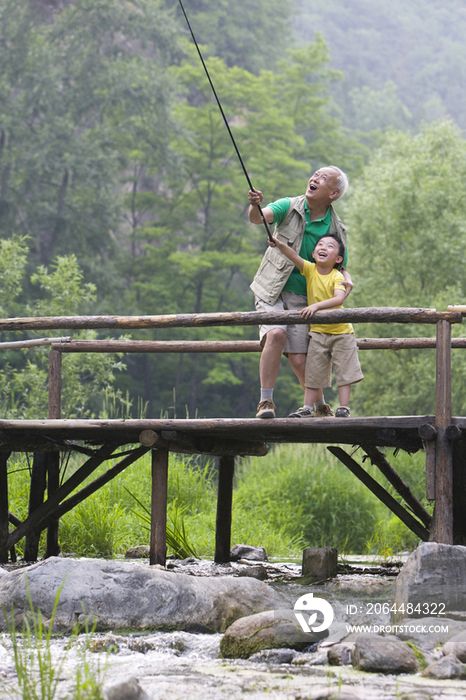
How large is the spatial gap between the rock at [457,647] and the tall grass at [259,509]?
10.8 ft

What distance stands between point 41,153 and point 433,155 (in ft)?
34.0

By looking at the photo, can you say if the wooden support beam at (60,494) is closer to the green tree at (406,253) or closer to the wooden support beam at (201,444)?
the wooden support beam at (201,444)

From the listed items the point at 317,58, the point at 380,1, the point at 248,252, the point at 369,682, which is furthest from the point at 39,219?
the point at 380,1

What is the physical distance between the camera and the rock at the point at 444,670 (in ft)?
10.6

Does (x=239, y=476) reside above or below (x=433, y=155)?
below

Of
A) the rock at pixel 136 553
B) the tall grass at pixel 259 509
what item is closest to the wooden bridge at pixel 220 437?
the rock at pixel 136 553

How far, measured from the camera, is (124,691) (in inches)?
106

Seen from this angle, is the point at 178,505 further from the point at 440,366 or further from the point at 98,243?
the point at 98,243

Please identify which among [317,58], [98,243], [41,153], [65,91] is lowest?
[98,243]

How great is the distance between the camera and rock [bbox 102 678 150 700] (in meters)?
2.66

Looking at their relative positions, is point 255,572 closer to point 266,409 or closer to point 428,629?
point 266,409

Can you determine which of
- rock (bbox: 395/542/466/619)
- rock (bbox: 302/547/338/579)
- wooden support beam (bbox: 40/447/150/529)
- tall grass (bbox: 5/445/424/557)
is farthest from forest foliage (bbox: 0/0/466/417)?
rock (bbox: 395/542/466/619)

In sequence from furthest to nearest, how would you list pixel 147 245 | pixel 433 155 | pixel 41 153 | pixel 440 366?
pixel 147 245
pixel 41 153
pixel 433 155
pixel 440 366

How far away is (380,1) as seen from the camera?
243 feet
